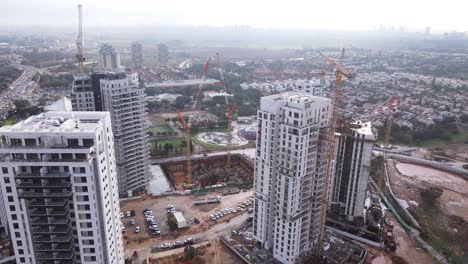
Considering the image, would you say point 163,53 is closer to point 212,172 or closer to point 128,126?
point 212,172

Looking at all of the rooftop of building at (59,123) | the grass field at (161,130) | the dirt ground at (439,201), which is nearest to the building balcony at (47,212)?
the rooftop of building at (59,123)

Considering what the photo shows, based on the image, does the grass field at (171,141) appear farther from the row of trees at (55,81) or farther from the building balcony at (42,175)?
the row of trees at (55,81)

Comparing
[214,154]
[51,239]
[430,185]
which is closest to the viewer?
A: [51,239]

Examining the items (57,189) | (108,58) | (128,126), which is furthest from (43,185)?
(108,58)

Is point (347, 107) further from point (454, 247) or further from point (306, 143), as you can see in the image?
point (306, 143)

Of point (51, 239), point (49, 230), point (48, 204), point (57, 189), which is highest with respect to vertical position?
A: point (57, 189)

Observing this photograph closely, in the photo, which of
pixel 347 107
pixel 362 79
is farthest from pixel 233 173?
pixel 362 79
